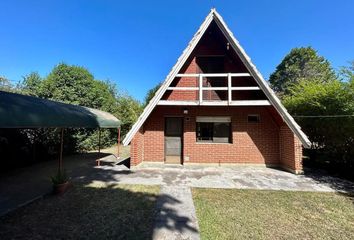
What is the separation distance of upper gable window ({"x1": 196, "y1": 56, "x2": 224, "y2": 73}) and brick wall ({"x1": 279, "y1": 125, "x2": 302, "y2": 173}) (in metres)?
3.85

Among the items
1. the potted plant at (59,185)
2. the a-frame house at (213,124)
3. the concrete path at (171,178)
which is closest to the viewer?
the potted plant at (59,185)


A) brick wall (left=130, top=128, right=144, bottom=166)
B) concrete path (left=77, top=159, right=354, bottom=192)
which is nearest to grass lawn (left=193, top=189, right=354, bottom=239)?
concrete path (left=77, top=159, right=354, bottom=192)

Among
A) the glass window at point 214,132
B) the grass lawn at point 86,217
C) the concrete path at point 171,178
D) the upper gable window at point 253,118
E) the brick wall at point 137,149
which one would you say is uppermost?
the upper gable window at point 253,118

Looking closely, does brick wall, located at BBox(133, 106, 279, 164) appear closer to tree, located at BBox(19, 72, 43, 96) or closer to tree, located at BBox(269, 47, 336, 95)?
tree, located at BBox(19, 72, 43, 96)

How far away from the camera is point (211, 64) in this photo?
31.9 ft

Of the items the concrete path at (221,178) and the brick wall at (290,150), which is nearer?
the concrete path at (221,178)

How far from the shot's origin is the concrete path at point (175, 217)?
367 cm

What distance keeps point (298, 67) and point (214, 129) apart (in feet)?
113

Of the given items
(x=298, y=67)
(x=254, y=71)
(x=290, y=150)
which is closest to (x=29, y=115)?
(x=254, y=71)

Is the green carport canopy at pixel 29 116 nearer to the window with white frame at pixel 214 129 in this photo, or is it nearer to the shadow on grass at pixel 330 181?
the window with white frame at pixel 214 129

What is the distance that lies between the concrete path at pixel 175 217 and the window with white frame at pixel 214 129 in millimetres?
4041

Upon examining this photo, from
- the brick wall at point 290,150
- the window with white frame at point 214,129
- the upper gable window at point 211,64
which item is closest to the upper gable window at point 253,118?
the window with white frame at point 214,129

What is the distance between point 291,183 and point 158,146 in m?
5.52

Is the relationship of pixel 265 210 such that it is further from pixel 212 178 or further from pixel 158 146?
pixel 158 146
